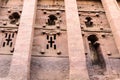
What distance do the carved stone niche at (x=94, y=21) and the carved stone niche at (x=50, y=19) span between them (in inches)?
28.1

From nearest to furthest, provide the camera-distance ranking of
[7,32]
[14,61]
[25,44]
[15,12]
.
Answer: [14,61]
[25,44]
[7,32]
[15,12]

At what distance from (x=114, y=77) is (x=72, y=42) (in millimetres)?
1515

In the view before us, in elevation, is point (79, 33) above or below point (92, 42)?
above

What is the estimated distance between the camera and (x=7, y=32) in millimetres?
7645

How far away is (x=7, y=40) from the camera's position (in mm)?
7348

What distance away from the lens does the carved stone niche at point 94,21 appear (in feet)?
26.8

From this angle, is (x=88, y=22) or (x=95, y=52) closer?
(x=95, y=52)

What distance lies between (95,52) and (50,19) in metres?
2.14

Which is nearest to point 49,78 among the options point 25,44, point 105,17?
point 25,44

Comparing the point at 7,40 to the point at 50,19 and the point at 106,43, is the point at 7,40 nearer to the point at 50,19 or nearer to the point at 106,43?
the point at 50,19

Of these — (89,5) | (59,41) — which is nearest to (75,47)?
(59,41)

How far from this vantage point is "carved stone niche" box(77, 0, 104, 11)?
905 cm

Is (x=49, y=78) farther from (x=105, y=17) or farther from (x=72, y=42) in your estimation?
(x=105, y=17)

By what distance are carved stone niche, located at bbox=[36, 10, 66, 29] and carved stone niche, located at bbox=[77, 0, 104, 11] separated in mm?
896
